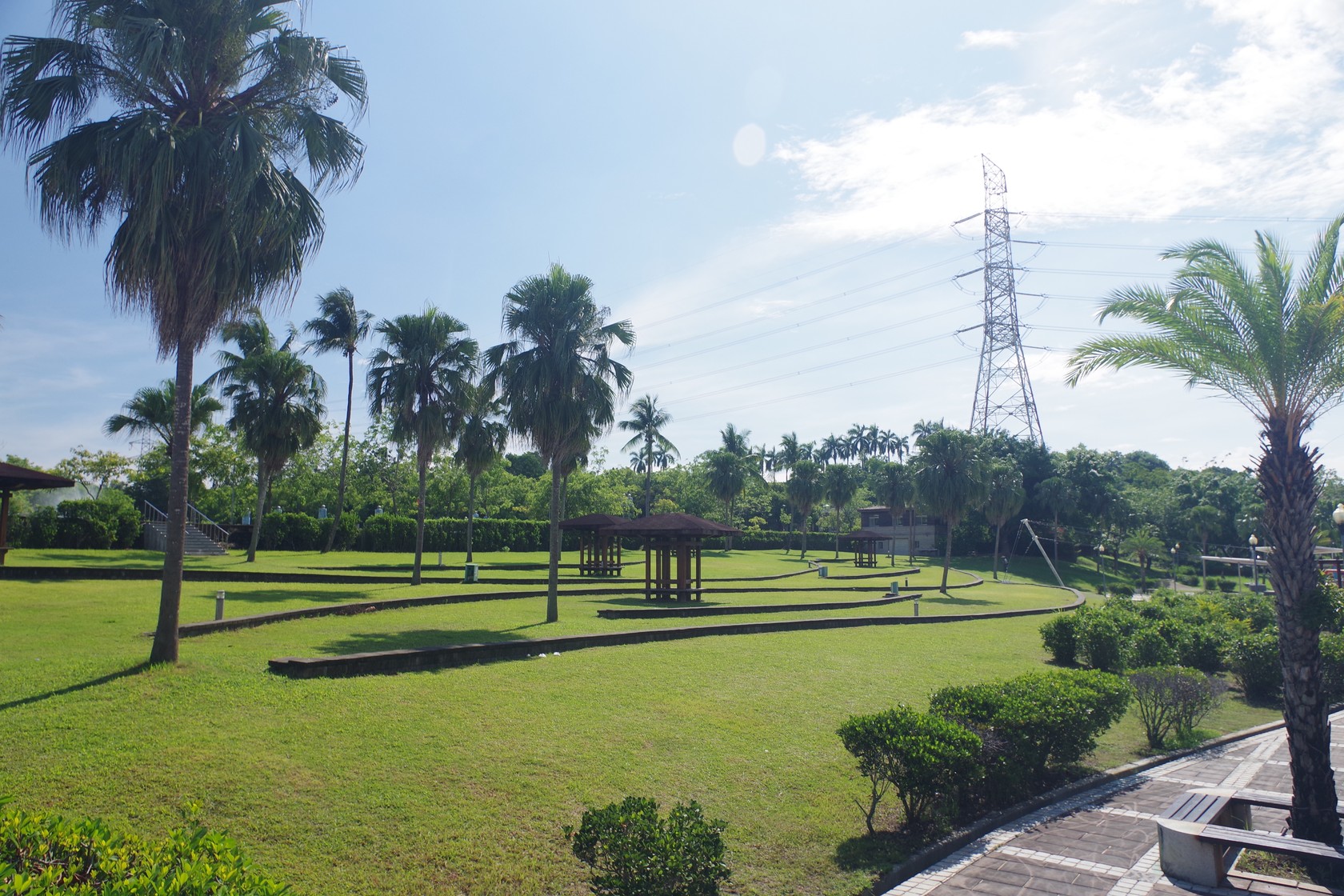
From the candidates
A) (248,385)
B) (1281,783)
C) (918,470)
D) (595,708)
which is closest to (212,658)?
(595,708)

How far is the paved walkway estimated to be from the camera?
6117 millimetres

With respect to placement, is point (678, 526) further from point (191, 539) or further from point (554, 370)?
point (191, 539)

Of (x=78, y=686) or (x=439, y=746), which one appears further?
(x=78, y=686)

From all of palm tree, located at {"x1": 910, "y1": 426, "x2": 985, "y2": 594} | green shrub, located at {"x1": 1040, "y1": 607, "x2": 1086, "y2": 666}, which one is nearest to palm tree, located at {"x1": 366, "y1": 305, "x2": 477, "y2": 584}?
green shrub, located at {"x1": 1040, "y1": 607, "x2": 1086, "y2": 666}

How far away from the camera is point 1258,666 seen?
14789mm

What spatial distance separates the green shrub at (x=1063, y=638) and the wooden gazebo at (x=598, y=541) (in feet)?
55.2

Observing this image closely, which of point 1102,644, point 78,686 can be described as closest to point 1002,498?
point 1102,644

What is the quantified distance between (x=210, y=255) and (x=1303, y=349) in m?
13.1

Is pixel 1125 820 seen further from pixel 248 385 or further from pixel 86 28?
pixel 248 385

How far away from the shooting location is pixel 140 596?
1747 centimetres

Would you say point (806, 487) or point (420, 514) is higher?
point (806, 487)

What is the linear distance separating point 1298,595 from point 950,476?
1336 inches

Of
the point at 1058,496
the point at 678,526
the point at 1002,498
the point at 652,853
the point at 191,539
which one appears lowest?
the point at 652,853

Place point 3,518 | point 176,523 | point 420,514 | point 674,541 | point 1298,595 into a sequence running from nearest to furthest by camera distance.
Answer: point 1298,595 < point 176,523 < point 3,518 < point 420,514 < point 674,541
